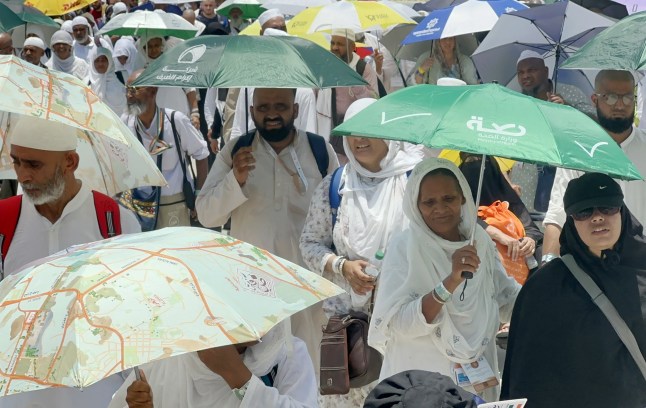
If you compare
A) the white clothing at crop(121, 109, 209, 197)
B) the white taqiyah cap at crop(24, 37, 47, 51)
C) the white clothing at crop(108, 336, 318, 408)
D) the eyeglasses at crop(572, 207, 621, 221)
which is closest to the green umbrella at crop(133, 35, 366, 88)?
the eyeglasses at crop(572, 207, 621, 221)

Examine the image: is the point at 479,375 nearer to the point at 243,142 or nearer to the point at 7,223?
the point at 7,223

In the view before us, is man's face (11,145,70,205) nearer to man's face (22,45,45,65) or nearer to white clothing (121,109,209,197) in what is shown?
white clothing (121,109,209,197)

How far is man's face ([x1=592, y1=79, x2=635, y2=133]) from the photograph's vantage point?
695cm

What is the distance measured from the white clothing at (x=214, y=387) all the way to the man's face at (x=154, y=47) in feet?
33.8

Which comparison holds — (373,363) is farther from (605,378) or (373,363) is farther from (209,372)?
(209,372)

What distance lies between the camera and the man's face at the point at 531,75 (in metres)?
9.44

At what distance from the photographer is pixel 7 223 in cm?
536

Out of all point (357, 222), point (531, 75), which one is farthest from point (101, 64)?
point (357, 222)

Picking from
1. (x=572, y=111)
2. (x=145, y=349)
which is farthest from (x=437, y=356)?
(x=145, y=349)

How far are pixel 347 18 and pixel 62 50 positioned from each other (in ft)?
18.9

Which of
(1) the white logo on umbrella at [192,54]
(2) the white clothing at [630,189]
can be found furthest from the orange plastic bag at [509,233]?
(1) the white logo on umbrella at [192,54]

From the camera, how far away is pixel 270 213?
283 inches

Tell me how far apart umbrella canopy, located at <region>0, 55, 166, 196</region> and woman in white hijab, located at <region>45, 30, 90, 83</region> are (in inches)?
385

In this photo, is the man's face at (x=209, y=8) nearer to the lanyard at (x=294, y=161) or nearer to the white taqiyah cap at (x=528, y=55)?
the white taqiyah cap at (x=528, y=55)
